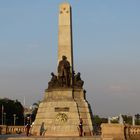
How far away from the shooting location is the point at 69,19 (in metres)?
37.6

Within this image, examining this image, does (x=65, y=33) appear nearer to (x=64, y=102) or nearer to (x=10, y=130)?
(x=64, y=102)

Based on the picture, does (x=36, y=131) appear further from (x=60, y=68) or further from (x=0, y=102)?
(x=0, y=102)

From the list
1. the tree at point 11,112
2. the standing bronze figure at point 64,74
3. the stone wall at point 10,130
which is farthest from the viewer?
the tree at point 11,112

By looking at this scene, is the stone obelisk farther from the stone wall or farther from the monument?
the stone wall

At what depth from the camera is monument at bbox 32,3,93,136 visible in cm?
3409

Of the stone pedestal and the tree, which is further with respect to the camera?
the tree

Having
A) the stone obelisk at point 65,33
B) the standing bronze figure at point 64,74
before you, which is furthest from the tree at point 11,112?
the standing bronze figure at point 64,74

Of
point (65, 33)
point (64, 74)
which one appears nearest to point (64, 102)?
point (64, 74)

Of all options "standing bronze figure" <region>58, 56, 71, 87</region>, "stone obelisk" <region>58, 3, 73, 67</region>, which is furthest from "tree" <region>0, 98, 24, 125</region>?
"standing bronze figure" <region>58, 56, 71, 87</region>

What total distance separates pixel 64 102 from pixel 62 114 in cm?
99

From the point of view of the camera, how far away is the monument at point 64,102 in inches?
1342

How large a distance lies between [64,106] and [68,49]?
522 centimetres

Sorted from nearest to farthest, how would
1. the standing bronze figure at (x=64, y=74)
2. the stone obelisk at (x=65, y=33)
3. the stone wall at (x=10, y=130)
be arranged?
1. the standing bronze figure at (x=64, y=74)
2. the stone obelisk at (x=65, y=33)
3. the stone wall at (x=10, y=130)

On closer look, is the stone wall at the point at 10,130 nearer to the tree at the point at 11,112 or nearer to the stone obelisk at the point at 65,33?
the stone obelisk at the point at 65,33
